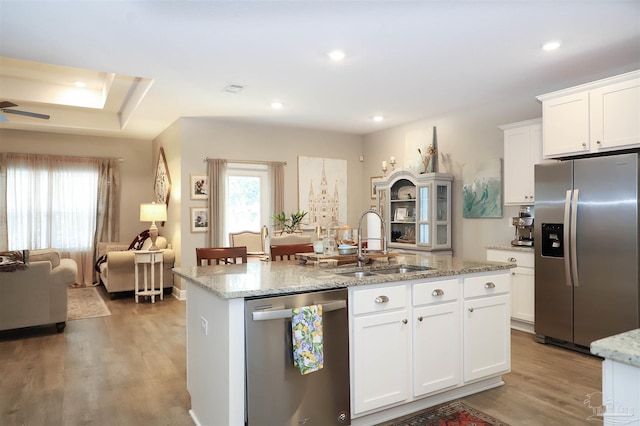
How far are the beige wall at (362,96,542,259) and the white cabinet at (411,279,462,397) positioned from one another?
268 centimetres

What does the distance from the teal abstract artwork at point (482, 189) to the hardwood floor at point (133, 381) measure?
5.10 feet

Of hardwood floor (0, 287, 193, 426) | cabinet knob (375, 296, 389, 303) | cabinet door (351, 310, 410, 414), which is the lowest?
hardwood floor (0, 287, 193, 426)

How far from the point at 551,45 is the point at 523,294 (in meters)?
2.43

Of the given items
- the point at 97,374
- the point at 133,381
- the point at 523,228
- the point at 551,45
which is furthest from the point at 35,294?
the point at 551,45

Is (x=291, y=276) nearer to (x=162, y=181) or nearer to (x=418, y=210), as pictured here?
(x=418, y=210)

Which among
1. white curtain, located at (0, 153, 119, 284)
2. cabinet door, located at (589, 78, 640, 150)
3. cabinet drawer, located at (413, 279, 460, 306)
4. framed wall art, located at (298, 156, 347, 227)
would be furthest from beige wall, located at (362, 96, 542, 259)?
white curtain, located at (0, 153, 119, 284)

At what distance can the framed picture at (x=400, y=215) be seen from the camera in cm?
612

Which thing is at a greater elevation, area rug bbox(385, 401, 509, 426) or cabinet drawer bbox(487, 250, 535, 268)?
cabinet drawer bbox(487, 250, 535, 268)

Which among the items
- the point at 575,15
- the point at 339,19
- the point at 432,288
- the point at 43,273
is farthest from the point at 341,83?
the point at 43,273

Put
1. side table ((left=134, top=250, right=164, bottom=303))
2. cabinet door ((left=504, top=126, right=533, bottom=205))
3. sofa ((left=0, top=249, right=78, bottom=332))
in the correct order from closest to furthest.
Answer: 1. sofa ((left=0, top=249, right=78, bottom=332))
2. cabinet door ((left=504, top=126, right=533, bottom=205))
3. side table ((left=134, top=250, right=164, bottom=303))

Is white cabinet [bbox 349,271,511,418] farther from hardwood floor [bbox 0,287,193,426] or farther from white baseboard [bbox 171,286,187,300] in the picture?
white baseboard [bbox 171,286,187,300]

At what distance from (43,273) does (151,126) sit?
10.2 ft

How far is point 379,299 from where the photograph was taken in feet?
8.21

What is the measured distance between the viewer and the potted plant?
21.8ft
